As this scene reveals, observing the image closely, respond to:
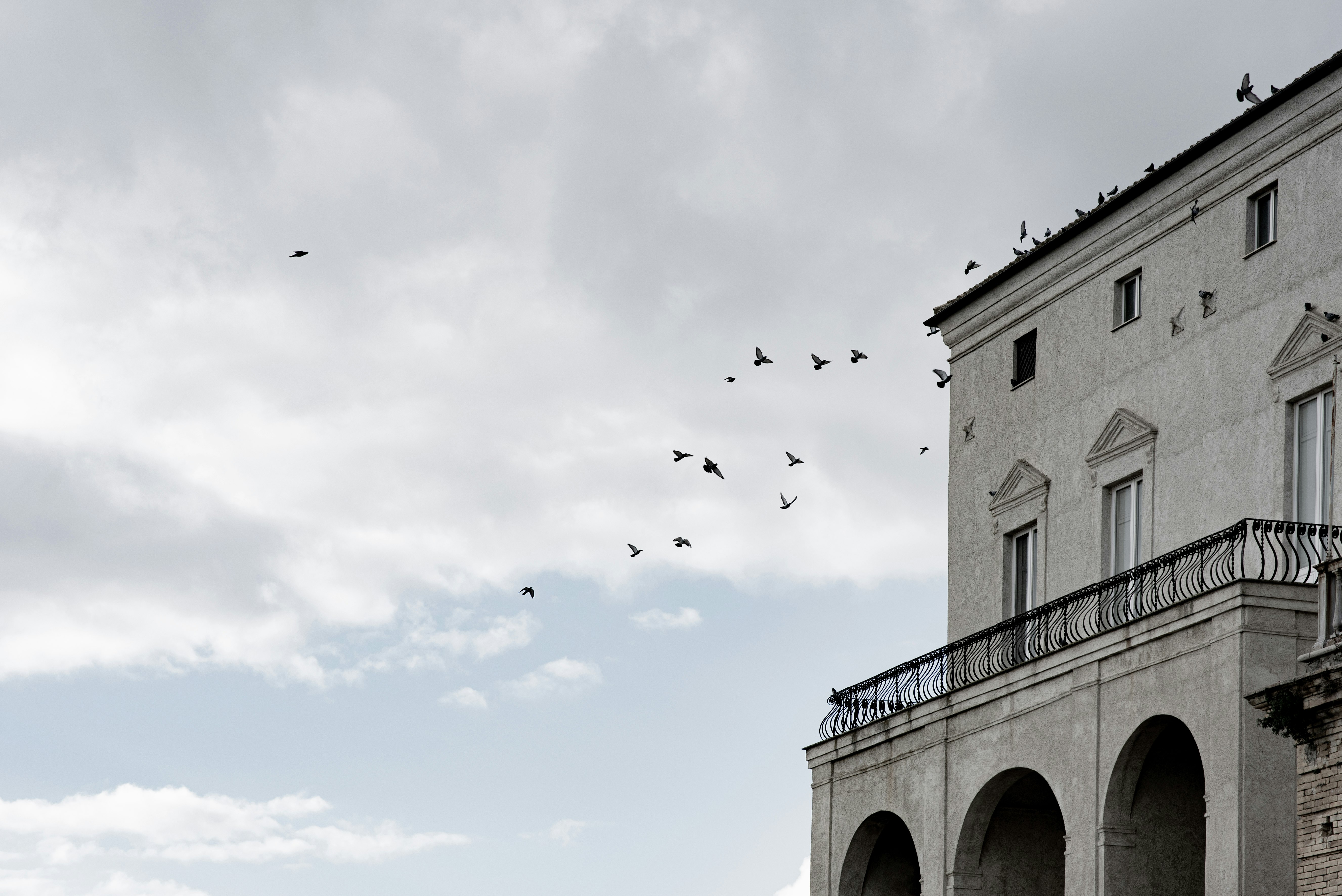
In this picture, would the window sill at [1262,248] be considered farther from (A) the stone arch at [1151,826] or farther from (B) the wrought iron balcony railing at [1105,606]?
(A) the stone arch at [1151,826]

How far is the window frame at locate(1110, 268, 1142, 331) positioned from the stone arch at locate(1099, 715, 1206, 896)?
693cm

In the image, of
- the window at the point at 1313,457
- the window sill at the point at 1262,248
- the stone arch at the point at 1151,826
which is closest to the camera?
the stone arch at the point at 1151,826

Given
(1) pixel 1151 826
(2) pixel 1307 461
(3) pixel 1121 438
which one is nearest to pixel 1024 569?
(3) pixel 1121 438

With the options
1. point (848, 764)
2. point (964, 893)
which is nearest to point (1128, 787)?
point (964, 893)

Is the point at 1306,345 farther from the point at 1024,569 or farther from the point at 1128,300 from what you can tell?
the point at 1024,569

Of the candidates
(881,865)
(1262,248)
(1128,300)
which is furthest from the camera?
(881,865)

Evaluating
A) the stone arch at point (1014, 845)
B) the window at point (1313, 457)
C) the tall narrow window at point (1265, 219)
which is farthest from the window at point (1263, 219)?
the stone arch at point (1014, 845)

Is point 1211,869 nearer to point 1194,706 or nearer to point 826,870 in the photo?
point 1194,706

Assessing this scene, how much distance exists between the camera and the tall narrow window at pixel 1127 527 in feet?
94.8

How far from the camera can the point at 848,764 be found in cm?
3120

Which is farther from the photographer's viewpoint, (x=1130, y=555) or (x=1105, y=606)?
(x=1130, y=555)

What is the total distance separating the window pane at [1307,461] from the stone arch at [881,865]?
8047 mm

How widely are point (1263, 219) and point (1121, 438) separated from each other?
3686 millimetres

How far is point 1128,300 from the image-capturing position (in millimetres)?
30047
